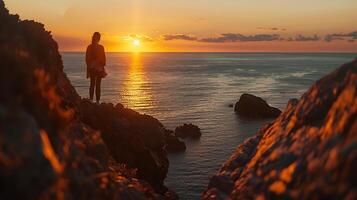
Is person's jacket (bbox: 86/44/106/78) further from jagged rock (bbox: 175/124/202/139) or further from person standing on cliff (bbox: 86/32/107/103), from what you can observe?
jagged rock (bbox: 175/124/202/139)

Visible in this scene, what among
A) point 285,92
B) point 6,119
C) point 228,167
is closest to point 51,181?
point 6,119

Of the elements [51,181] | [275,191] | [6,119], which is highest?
[6,119]

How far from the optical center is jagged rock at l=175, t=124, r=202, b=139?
46.5 m

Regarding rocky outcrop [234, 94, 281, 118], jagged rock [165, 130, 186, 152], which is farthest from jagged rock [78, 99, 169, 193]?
rocky outcrop [234, 94, 281, 118]

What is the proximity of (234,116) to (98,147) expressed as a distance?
51.4 m

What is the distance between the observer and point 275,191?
22.9 ft

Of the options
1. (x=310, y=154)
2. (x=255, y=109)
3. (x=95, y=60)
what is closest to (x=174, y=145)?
(x=95, y=60)

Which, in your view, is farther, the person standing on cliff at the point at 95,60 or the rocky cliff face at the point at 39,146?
the person standing on cliff at the point at 95,60

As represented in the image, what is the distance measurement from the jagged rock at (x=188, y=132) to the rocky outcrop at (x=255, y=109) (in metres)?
15.5

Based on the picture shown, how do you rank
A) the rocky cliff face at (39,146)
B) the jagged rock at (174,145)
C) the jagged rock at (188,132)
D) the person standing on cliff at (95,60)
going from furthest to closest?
1. the jagged rock at (188,132)
2. the jagged rock at (174,145)
3. the person standing on cliff at (95,60)
4. the rocky cliff face at (39,146)

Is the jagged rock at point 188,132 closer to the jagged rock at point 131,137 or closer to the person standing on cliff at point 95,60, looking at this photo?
the jagged rock at point 131,137

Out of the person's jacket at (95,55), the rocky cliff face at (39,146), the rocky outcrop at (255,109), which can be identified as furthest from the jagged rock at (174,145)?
the rocky cliff face at (39,146)

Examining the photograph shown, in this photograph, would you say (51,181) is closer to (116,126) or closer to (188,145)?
(116,126)

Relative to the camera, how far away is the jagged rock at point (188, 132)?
46.5 meters
